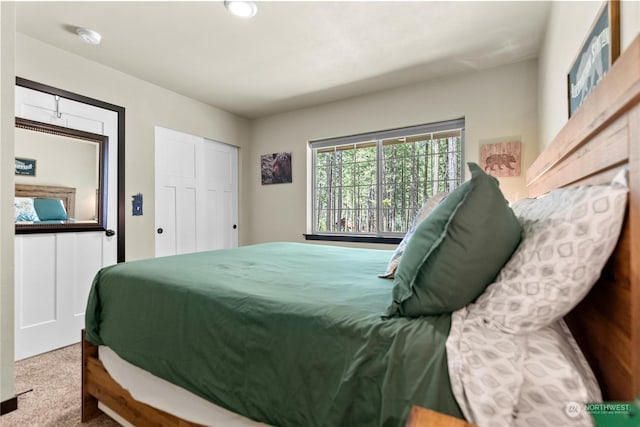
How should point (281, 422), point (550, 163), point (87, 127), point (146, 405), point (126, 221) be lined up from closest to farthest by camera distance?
point (281, 422) → point (146, 405) → point (550, 163) → point (87, 127) → point (126, 221)

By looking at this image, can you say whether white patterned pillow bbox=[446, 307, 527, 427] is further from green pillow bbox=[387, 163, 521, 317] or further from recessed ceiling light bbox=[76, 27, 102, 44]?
recessed ceiling light bbox=[76, 27, 102, 44]

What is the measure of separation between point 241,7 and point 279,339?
86.1 inches

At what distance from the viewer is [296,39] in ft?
8.20

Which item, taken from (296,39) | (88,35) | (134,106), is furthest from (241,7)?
(134,106)

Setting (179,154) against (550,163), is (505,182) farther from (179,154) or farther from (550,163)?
(179,154)

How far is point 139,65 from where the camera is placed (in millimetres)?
2916

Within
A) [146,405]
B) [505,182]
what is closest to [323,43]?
[505,182]

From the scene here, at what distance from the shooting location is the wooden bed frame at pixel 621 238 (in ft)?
1.87

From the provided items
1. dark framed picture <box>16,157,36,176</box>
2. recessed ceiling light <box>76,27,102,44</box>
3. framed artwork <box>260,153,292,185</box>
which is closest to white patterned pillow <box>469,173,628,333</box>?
recessed ceiling light <box>76,27,102,44</box>

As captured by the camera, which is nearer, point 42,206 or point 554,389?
point 554,389

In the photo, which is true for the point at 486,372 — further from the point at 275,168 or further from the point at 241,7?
the point at 275,168

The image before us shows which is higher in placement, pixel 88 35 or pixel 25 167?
pixel 88 35

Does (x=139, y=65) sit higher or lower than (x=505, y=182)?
higher

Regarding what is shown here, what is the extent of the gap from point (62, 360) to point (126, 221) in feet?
4.32
